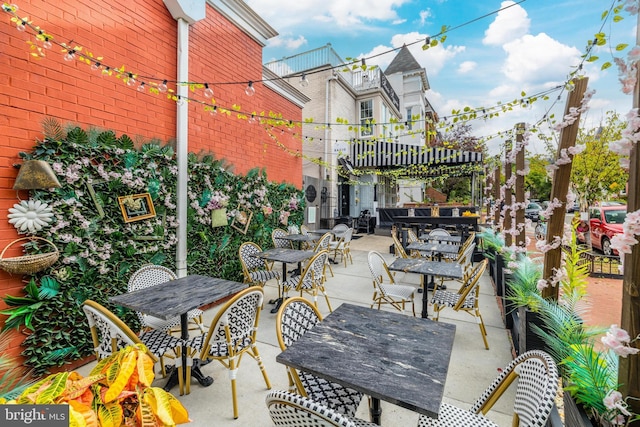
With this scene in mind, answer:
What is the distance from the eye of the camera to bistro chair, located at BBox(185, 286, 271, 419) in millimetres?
2180

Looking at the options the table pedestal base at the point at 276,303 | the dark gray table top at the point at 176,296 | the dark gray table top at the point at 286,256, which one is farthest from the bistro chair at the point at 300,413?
the table pedestal base at the point at 276,303

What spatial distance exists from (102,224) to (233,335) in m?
2.02

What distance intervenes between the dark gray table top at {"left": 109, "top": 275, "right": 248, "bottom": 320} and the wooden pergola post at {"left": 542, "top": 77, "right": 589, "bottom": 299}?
9.59 ft

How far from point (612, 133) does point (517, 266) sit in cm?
1127

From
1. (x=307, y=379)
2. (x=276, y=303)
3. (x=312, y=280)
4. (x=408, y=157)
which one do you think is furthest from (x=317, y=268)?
(x=408, y=157)

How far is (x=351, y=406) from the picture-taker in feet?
5.59

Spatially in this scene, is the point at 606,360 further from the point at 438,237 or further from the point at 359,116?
the point at 359,116

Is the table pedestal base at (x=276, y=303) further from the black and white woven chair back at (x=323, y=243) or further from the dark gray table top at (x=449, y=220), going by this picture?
the dark gray table top at (x=449, y=220)

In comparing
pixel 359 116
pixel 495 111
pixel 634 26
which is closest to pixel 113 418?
pixel 634 26

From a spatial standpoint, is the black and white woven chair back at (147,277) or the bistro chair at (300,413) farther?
the black and white woven chair back at (147,277)

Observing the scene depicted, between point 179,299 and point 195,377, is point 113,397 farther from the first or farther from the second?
point 195,377

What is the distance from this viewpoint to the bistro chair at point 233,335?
2.18 metres

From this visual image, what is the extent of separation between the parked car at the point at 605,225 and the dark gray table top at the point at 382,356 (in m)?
9.20

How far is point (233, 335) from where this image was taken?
2.36 meters
